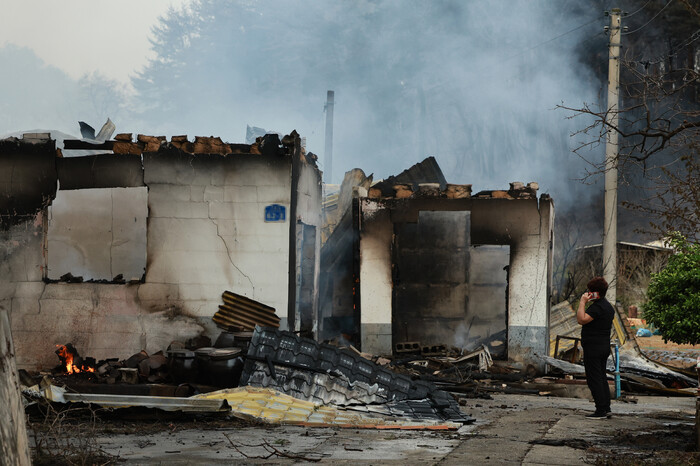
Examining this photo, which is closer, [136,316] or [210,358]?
[210,358]

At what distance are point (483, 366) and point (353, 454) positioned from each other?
8.55 meters

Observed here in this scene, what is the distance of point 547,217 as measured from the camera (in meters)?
15.0

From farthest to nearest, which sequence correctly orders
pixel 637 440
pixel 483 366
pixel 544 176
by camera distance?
pixel 544 176, pixel 483 366, pixel 637 440

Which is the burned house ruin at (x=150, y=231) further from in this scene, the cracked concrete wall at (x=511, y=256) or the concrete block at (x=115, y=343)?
the cracked concrete wall at (x=511, y=256)


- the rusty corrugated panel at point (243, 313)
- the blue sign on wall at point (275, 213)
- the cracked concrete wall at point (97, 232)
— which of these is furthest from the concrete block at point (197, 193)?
the rusty corrugated panel at point (243, 313)

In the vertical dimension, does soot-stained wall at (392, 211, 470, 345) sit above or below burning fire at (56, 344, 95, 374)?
above

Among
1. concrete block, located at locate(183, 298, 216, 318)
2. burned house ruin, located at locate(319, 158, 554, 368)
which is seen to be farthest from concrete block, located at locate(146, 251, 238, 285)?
burned house ruin, located at locate(319, 158, 554, 368)

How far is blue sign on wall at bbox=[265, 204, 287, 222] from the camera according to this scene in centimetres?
1269

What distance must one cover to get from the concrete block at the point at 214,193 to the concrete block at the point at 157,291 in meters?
1.61

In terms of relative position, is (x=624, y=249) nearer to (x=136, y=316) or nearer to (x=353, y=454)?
(x=136, y=316)

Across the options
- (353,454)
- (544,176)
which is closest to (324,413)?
(353,454)

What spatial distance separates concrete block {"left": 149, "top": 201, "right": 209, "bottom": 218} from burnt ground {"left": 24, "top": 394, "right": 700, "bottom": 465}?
512cm

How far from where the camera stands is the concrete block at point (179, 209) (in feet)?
41.7

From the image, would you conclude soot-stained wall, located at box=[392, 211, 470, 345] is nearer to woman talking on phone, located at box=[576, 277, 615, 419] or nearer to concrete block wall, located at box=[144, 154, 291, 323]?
concrete block wall, located at box=[144, 154, 291, 323]
